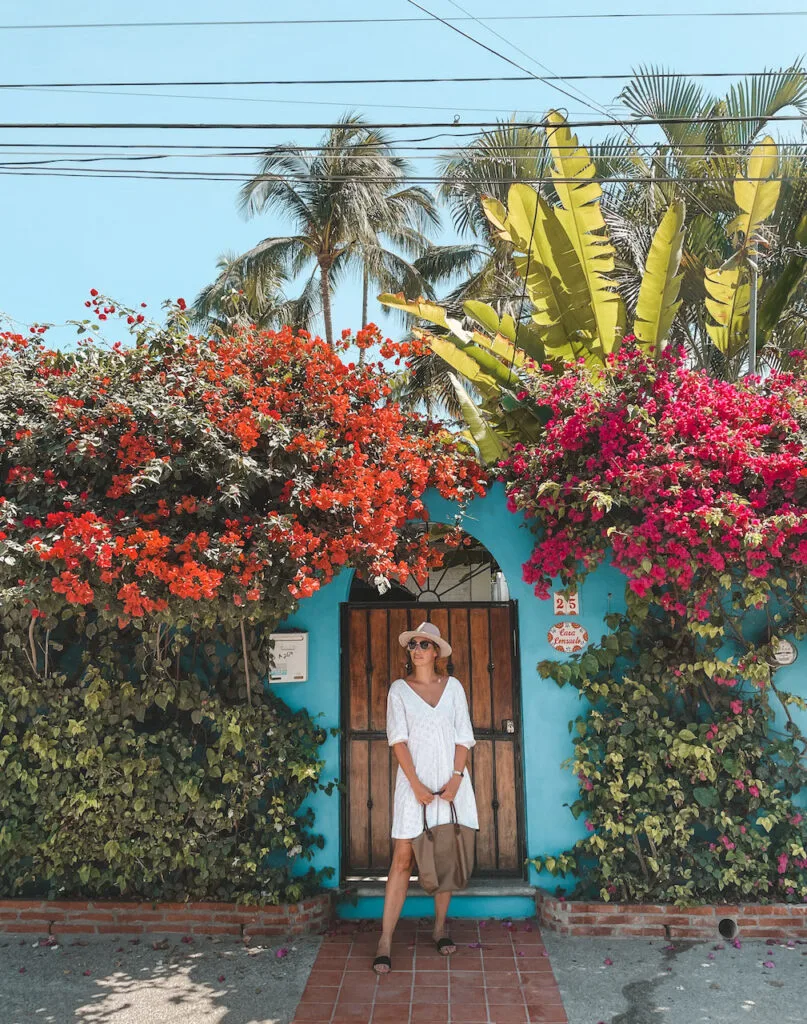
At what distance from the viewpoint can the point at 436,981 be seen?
4.54 m

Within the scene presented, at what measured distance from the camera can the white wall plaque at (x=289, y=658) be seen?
5.59 metres

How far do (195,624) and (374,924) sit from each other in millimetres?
2328

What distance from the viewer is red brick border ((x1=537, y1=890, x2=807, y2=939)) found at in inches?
199

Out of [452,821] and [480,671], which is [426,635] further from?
[452,821]

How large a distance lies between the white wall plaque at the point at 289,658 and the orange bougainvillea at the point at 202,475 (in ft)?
1.58

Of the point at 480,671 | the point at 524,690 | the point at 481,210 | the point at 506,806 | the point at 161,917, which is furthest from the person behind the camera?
the point at 481,210

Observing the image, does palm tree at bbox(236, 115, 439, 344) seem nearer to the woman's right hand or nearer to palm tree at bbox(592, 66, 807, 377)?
palm tree at bbox(592, 66, 807, 377)

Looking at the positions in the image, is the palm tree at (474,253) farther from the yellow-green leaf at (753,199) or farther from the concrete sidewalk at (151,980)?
the concrete sidewalk at (151,980)

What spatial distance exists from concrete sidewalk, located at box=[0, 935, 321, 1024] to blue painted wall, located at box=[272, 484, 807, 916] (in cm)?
76

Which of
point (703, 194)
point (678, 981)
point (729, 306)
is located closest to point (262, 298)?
point (703, 194)

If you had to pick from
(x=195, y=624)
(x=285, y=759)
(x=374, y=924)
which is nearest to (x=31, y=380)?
(x=195, y=624)

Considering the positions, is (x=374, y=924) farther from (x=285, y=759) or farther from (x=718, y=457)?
(x=718, y=457)

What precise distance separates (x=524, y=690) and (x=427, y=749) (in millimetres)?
973

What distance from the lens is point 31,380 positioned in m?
5.41
